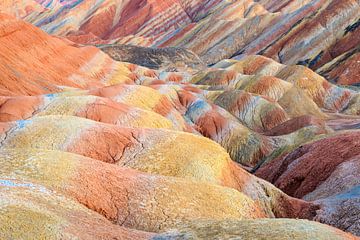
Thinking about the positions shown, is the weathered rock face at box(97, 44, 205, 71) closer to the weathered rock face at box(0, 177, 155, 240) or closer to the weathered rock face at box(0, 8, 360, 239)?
the weathered rock face at box(0, 8, 360, 239)

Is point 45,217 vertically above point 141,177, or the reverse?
point 45,217

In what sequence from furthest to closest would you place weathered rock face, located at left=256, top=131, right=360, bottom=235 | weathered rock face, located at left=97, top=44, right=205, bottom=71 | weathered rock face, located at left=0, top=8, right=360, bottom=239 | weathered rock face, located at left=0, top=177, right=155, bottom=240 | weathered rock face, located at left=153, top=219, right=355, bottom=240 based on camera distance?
weathered rock face, located at left=97, top=44, right=205, bottom=71 → weathered rock face, located at left=256, top=131, right=360, bottom=235 → weathered rock face, located at left=0, top=8, right=360, bottom=239 → weathered rock face, located at left=153, top=219, right=355, bottom=240 → weathered rock face, located at left=0, top=177, right=155, bottom=240

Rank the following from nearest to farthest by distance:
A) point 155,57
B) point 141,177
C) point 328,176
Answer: point 141,177 → point 328,176 → point 155,57

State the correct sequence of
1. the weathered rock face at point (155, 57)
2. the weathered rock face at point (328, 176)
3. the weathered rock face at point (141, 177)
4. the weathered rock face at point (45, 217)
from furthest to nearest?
the weathered rock face at point (155, 57) < the weathered rock face at point (328, 176) < the weathered rock face at point (141, 177) < the weathered rock face at point (45, 217)

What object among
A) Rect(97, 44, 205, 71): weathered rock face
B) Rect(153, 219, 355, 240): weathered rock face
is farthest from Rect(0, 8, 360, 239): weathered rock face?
Rect(97, 44, 205, 71): weathered rock face

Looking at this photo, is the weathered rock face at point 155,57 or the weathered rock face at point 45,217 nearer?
the weathered rock face at point 45,217

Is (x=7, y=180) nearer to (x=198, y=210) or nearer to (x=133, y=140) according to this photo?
(x=198, y=210)

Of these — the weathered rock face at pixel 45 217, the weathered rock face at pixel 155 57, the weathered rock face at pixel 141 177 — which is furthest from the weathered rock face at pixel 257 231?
the weathered rock face at pixel 155 57

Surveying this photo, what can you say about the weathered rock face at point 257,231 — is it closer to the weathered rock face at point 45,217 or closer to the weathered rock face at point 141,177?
the weathered rock face at point 141,177

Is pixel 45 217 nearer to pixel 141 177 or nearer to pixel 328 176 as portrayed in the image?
pixel 141 177

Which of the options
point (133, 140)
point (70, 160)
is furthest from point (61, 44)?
point (70, 160)

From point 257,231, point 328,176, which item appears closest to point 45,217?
point 257,231
